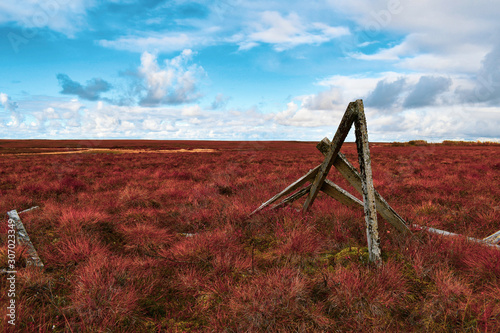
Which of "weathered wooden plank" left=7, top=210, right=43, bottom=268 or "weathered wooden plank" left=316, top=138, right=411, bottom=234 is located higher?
"weathered wooden plank" left=316, top=138, right=411, bottom=234

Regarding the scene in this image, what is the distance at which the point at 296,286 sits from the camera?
2.67 m

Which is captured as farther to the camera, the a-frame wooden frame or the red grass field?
the a-frame wooden frame

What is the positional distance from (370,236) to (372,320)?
1.21m

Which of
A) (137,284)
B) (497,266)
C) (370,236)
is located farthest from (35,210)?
(497,266)

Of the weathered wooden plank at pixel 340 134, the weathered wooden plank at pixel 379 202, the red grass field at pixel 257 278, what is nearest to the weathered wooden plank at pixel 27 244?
the red grass field at pixel 257 278

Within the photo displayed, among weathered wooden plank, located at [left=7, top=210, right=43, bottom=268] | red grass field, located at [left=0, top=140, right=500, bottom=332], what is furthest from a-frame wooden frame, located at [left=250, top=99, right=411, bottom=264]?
weathered wooden plank, located at [left=7, top=210, right=43, bottom=268]

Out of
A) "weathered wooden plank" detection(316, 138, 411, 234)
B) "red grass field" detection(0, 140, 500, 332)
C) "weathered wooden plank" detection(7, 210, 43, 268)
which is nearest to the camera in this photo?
"red grass field" detection(0, 140, 500, 332)

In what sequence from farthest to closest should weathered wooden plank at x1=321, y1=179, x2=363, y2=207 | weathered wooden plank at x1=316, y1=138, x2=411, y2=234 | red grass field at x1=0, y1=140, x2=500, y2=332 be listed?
weathered wooden plank at x1=321, y1=179, x2=363, y2=207
weathered wooden plank at x1=316, y1=138, x2=411, y2=234
red grass field at x1=0, y1=140, x2=500, y2=332

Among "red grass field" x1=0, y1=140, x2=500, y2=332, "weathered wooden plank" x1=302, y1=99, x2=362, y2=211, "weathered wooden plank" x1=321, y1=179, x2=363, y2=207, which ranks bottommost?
"red grass field" x1=0, y1=140, x2=500, y2=332

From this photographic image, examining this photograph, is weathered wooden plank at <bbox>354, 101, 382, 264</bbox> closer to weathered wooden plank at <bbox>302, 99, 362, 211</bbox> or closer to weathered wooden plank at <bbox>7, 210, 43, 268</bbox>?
weathered wooden plank at <bbox>302, 99, 362, 211</bbox>

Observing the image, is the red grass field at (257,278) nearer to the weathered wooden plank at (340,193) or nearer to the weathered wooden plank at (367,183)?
the weathered wooden plank at (367,183)

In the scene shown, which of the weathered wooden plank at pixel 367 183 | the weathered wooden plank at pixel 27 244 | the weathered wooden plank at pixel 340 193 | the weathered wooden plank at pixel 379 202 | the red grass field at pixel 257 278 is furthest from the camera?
the weathered wooden plank at pixel 340 193

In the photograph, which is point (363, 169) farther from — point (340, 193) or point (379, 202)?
point (340, 193)

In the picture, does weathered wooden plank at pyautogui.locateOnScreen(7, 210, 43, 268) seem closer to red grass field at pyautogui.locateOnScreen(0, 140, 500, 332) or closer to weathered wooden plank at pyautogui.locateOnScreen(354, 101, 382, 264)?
red grass field at pyautogui.locateOnScreen(0, 140, 500, 332)
